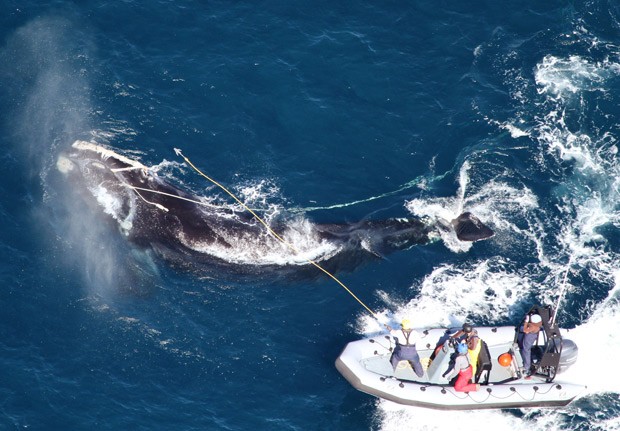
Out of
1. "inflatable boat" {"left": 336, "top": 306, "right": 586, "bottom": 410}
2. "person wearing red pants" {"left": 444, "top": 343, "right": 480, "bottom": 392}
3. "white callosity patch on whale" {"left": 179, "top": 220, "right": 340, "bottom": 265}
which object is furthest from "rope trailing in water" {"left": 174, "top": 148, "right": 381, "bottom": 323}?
"person wearing red pants" {"left": 444, "top": 343, "right": 480, "bottom": 392}

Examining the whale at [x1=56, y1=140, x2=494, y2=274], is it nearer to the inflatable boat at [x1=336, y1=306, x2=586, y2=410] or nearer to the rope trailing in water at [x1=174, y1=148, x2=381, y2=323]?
the rope trailing in water at [x1=174, y1=148, x2=381, y2=323]

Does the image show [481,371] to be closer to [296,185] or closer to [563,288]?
[563,288]

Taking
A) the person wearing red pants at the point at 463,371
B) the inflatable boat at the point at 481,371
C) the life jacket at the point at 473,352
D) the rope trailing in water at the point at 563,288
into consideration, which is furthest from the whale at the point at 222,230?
the person wearing red pants at the point at 463,371

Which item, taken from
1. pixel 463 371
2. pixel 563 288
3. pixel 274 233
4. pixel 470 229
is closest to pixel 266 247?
pixel 274 233

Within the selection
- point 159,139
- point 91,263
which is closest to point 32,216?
point 91,263

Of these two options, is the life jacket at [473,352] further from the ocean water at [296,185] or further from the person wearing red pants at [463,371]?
the ocean water at [296,185]
